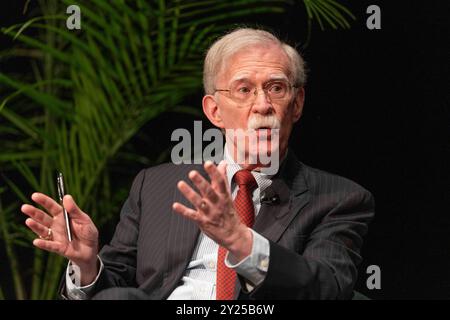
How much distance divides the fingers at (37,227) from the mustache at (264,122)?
73 cm

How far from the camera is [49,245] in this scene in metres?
2.43

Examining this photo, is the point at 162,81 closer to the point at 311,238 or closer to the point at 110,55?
the point at 110,55

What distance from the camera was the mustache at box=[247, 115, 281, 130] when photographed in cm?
267

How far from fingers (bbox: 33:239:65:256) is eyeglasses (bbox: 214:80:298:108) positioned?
2.48ft

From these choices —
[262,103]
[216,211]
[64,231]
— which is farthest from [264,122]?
[64,231]

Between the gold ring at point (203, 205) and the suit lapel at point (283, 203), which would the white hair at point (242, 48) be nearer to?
the suit lapel at point (283, 203)

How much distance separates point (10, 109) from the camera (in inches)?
134

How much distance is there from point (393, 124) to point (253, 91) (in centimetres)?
76

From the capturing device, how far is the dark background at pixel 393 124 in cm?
320

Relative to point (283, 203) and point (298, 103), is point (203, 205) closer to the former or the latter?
point (283, 203)

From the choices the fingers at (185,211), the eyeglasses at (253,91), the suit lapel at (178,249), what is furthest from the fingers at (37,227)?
the eyeglasses at (253,91)

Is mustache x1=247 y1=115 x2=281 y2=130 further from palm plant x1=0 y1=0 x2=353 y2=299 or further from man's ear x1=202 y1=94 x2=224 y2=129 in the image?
palm plant x1=0 y1=0 x2=353 y2=299
